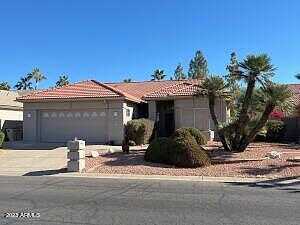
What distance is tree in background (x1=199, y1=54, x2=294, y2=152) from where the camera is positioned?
2302 centimetres

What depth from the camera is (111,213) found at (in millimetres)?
10297

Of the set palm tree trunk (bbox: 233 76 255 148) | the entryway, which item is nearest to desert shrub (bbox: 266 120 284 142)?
the entryway

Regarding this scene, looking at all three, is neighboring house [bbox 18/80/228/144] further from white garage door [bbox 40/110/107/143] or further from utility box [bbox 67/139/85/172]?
utility box [bbox 67/139/85/172]

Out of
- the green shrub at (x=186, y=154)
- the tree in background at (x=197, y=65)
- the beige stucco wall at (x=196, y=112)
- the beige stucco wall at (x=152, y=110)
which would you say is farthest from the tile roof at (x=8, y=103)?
the tree in background at (x=197, y=65)

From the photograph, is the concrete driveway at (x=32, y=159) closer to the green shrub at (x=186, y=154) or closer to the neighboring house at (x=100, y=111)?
the neighboring house at (x=100, y=111)

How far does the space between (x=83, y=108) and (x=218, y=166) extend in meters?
14.5

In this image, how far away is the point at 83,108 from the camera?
32.6 metres

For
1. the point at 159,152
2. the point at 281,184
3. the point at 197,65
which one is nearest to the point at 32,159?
the point at 159,152

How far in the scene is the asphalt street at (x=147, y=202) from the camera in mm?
9648

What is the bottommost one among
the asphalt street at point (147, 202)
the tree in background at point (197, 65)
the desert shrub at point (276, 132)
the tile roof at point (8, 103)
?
the asphalt street at point (147, 202)

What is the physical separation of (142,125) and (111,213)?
2106 cm

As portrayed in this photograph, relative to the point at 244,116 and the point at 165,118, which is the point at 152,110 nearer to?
the point at 165,118

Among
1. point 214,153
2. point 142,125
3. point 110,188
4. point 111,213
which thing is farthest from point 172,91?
point 111,213

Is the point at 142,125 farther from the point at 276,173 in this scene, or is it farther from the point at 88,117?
the point at 276,173
